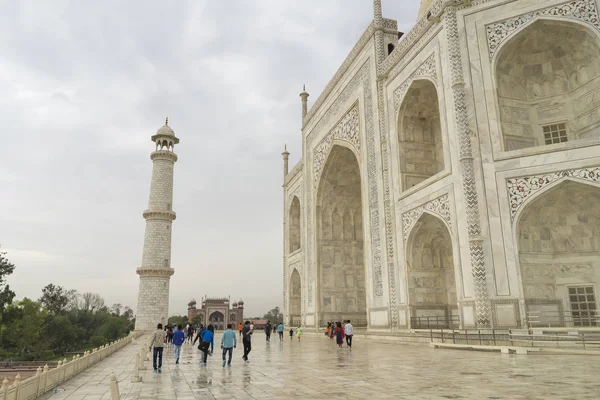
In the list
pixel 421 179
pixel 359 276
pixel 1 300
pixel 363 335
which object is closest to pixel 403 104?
pixel 421 179

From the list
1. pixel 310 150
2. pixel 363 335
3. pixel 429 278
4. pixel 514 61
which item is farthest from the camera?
pixel 310 150

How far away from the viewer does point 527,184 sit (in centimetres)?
1213

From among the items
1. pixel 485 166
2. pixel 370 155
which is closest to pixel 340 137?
pixel 370 155

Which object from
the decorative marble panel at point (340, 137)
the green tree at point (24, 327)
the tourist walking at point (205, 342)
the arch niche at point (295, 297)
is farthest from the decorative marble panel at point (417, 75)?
the green tree at point (24, 327)

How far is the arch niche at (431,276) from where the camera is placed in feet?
50.2

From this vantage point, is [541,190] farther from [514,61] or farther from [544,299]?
[514,61]

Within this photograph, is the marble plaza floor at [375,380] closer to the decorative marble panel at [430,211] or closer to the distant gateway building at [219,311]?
the decorative marble panel at [430,211]

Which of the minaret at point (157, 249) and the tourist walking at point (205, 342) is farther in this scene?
the minaret at point (157, 249)

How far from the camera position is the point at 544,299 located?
12.2m

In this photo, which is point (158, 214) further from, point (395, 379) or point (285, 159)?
point (395, 379)

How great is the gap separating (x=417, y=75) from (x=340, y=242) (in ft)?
38.1

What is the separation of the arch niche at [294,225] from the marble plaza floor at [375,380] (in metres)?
22.2

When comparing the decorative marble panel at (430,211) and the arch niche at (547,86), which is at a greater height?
the arch niche at (547,86)

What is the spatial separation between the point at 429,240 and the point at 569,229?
4452 mm
